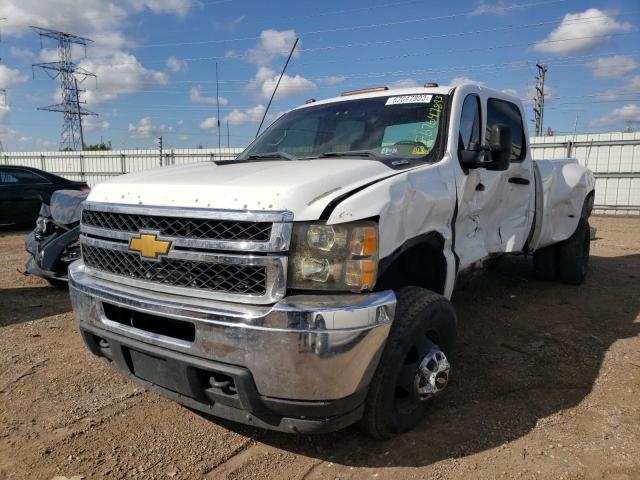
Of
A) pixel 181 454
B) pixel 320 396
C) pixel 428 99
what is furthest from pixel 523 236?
pixel 181 454

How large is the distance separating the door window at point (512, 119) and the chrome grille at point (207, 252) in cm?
266

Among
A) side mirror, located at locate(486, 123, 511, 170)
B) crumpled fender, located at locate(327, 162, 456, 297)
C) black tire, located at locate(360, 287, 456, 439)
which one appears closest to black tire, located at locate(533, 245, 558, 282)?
side mirror, located at locate(486, 123, 511, 170)

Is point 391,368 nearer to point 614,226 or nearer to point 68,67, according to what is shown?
point 614,226

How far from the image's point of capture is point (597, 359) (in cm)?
383

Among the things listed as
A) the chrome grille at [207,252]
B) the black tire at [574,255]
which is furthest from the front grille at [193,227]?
the black tire at [574,255]

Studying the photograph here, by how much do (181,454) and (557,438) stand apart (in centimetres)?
204

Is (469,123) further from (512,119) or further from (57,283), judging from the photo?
(57,283)

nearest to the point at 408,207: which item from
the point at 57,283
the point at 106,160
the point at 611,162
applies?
the point at 57,283

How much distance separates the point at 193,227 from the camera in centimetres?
233

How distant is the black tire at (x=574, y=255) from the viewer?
5.86m

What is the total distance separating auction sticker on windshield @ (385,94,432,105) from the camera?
141 inches

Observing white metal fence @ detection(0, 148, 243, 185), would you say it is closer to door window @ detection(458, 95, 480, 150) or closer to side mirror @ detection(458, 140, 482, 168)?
door window @ detection(458, 95, 480, 150)

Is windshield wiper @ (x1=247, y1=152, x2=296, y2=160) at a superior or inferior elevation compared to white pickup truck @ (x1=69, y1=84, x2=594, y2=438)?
superior

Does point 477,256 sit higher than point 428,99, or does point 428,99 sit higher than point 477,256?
point 428,99
